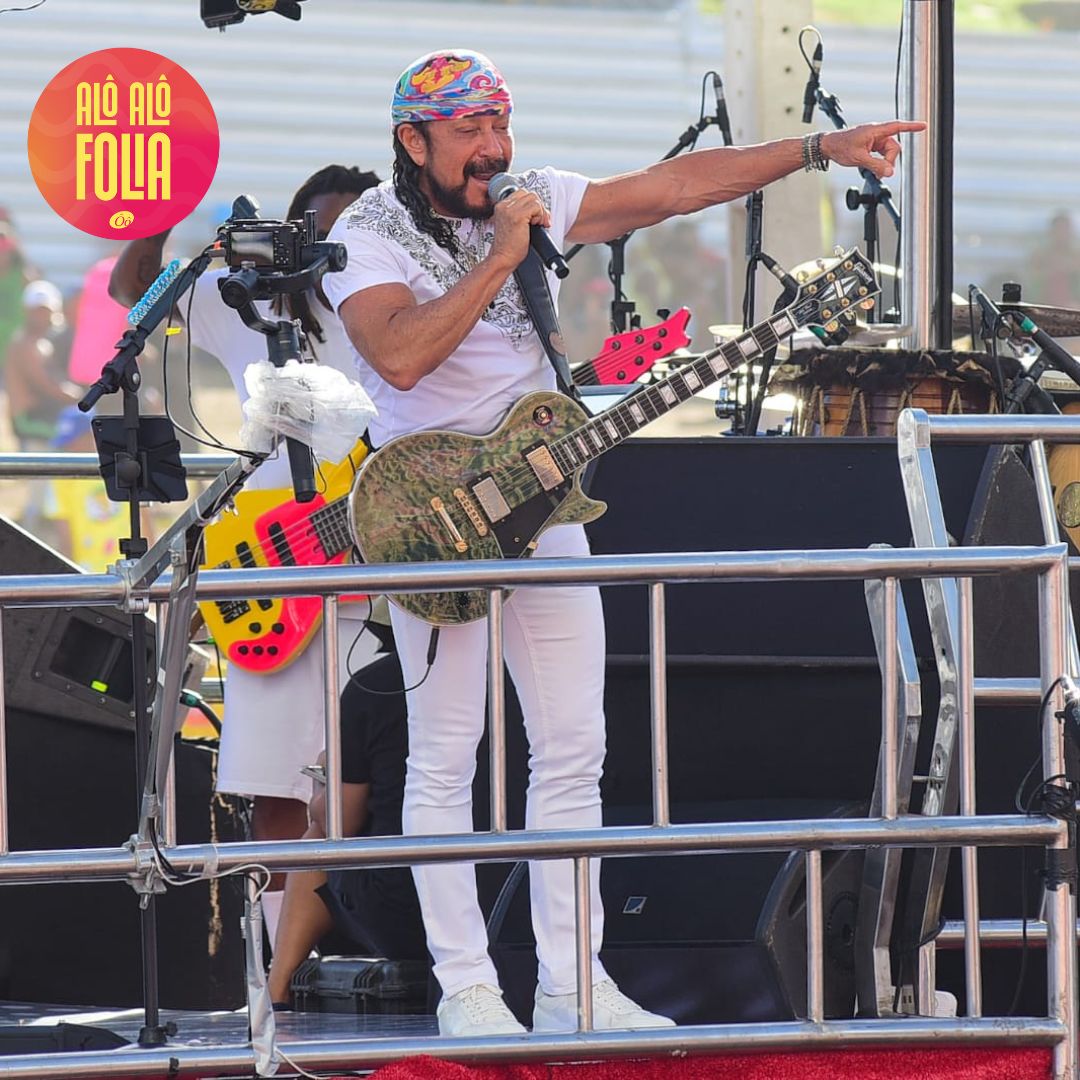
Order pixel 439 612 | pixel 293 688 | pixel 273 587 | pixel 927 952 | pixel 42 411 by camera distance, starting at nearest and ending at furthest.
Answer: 1. pixel 273 587
2. pixel 927 952
3. pixel 439 612
4. pixel 293 688
5. pixel 42 411

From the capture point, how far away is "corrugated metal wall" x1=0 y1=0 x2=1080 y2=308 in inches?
408

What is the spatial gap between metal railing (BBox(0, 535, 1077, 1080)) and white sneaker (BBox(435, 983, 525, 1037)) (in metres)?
0.28

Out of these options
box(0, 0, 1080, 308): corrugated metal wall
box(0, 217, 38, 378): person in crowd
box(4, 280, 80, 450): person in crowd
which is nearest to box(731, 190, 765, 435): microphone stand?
box(0, 0, 1080, 308): corrugated metal wall

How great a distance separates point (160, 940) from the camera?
4738 millimetres

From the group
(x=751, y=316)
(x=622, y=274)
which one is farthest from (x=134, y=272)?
(x=751, y=316)

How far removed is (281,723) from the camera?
4488 mm

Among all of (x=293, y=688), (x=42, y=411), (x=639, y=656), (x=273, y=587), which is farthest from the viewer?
(x=42, y=411)

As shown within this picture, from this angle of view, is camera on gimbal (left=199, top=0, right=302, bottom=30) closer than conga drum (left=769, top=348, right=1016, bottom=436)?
No

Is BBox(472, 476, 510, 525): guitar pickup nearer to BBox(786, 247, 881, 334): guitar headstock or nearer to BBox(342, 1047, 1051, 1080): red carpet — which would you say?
BBox(786, 247, 881, 334): guitar headstock

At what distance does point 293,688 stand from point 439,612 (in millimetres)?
1226

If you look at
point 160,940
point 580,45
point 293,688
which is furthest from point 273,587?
point 580,45

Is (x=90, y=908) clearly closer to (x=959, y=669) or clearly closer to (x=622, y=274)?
(x=622, y=274)

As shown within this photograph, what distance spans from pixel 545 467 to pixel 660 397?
308 mm

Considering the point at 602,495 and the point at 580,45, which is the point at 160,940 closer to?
the point at 602,495
